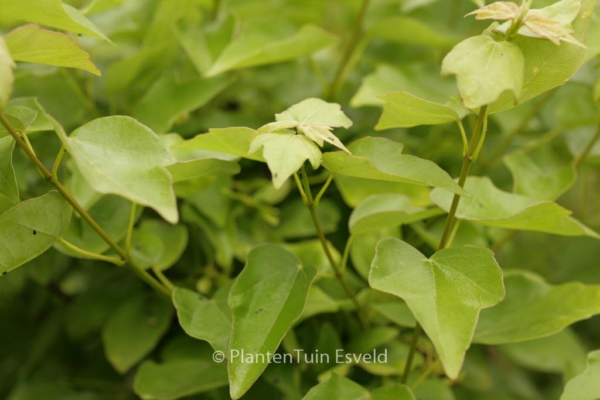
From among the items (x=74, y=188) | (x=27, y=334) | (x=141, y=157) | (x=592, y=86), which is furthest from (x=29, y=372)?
(x=592, y=86)

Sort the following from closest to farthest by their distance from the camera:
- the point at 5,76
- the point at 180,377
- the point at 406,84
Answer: the point at 5,76 → the point at 180,377 → the point at 406,84

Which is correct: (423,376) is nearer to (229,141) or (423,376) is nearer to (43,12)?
(229,141)

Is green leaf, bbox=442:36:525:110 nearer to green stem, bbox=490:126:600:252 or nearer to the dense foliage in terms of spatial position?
the dense foliage

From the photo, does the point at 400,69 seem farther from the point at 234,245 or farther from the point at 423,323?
the point at 423,323

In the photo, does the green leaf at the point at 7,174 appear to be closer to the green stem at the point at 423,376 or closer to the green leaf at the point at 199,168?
the green leaf at the point at 199,168

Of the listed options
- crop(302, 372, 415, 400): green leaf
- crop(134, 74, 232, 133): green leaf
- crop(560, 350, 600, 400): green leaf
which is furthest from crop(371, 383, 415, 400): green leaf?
crop(134, 74, 232, 133): green leaf

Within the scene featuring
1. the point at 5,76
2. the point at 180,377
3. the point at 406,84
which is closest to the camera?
the point at 5,76

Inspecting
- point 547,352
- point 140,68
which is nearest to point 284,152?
point 140,68

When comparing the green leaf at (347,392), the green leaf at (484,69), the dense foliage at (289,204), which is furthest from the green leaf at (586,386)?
the green leaf at (484,69)
